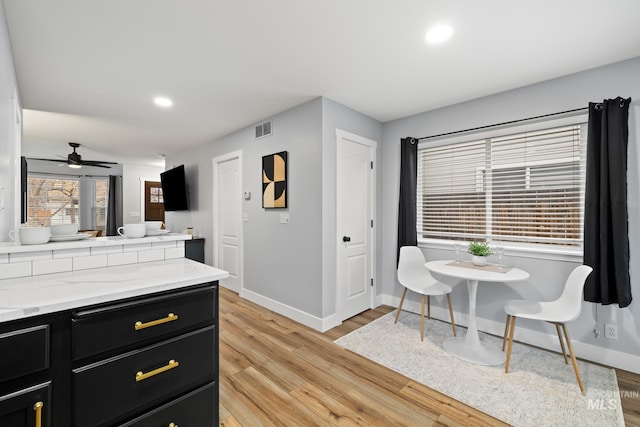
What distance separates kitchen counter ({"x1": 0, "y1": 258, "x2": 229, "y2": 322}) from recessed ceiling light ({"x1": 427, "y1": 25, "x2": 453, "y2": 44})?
204cm

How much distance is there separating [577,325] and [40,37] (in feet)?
15.6

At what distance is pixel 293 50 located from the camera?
2150 millimetres

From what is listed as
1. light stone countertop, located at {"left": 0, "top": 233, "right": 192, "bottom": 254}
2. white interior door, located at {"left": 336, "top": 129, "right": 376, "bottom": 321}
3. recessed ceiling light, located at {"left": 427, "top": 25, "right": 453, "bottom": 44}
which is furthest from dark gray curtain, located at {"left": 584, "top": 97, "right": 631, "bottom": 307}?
light stone countertop, located at {"left": 0, "top": 233, "right": 192, "bottom": 254}

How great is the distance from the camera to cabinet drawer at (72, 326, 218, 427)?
3.49 ft

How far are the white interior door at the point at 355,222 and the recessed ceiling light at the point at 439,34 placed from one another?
1.32 metres

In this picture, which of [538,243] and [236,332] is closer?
[538,243]

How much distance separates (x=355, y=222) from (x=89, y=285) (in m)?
2.61

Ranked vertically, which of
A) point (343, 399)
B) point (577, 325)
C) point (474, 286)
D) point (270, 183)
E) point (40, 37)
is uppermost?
point (40, 37)

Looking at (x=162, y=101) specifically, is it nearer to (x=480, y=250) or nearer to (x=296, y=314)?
(x=296, y=314)

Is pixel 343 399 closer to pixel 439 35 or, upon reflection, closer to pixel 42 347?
pixel 42 347

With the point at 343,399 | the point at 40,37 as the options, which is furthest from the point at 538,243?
the point at 40,37

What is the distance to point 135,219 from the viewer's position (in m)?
7.46

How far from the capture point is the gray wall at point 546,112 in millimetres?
2223

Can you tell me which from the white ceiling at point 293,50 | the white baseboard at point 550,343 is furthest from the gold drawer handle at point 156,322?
the white baseboard at point 550,343
